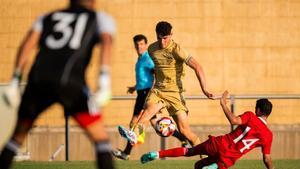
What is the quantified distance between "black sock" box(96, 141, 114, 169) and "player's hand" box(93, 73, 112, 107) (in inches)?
16.1

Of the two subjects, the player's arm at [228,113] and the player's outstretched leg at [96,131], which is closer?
the player's outstretched leg at [96,131]

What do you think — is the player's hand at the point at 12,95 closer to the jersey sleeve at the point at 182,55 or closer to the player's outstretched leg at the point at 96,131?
the player's outstretched leg at the point at 96,131

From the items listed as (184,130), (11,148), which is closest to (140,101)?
(184,130)

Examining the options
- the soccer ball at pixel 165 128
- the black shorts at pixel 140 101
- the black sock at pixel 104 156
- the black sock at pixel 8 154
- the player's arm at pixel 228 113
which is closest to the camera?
the black sock at pixel 104 156

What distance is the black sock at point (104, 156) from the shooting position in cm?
840

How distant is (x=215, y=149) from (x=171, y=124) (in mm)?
2838

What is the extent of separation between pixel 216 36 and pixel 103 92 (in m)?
14.6

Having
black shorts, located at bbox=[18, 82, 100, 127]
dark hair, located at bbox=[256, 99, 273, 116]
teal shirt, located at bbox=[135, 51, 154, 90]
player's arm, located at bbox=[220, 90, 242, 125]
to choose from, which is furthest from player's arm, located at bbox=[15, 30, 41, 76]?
teal shirt, located at bbox=[135, 51, 154, 90]

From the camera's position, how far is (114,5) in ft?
74.1

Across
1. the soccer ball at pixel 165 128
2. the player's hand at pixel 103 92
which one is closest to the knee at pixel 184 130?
the soccer ball at pixel 165 128

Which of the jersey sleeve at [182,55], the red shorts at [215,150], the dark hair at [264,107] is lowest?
the red shorts at [215,150]

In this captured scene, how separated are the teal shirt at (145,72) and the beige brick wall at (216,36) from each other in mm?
4899

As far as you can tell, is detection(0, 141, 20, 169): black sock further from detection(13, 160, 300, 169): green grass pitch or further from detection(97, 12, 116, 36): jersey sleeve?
detection(13, 160, 300, 169): green grass pitch

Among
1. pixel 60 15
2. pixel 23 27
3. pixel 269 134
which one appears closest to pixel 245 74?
pixel 23 27
